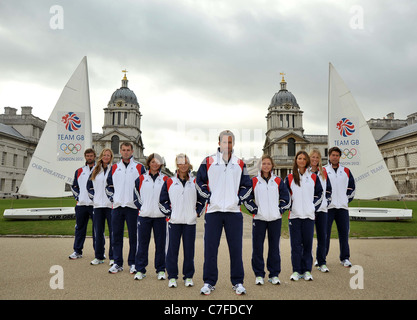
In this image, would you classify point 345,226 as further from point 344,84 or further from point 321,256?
point 344,84

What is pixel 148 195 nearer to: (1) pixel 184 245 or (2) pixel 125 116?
(1) pixel 184 245

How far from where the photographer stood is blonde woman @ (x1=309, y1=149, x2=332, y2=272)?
18.1 feet

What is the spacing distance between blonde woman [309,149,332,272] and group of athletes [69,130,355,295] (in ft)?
0.06

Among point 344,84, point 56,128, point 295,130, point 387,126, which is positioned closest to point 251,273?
point 344,84

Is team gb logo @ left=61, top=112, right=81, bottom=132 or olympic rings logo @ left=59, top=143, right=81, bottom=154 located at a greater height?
team gb logo @ left=61, top=112, right=81, bottom=132

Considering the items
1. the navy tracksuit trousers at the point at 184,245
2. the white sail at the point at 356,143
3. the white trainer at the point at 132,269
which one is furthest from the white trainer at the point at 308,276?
the white sail at the point at 356,143

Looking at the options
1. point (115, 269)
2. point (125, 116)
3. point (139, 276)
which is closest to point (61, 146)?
point (115, 269)

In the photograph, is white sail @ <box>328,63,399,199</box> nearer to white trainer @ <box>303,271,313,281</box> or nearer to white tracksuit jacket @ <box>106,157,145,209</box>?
white trainer @ <box>303,271,313,281</box>

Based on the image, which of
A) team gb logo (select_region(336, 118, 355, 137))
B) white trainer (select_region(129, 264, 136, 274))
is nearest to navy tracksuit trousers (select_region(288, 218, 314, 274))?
white trainer (select_region(129, 264, 136, 274))

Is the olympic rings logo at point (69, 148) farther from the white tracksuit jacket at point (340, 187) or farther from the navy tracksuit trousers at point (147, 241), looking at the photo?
the white tracksuit jacket at point (340, 187)

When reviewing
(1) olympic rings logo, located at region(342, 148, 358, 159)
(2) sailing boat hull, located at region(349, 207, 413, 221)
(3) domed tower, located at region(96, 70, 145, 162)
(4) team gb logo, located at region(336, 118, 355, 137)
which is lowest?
(2) sailing boat hull, located at region(349, 207, 413, 221)

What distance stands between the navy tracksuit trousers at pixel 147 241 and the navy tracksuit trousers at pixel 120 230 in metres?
0.33
